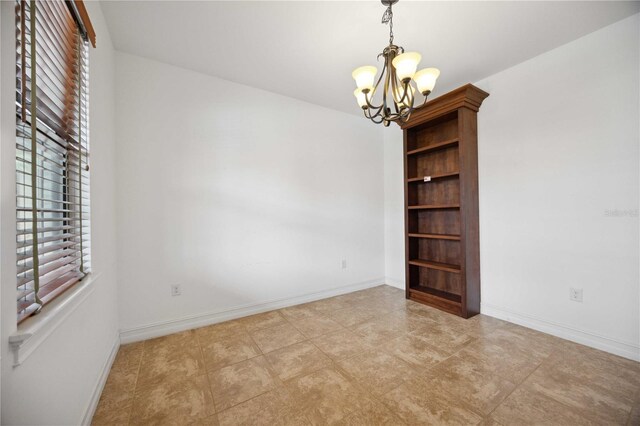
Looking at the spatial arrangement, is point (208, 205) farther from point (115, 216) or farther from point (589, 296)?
point (589, 296)

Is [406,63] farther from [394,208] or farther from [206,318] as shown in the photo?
[206,318]

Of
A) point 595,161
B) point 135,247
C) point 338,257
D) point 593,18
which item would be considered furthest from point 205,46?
point 595,161

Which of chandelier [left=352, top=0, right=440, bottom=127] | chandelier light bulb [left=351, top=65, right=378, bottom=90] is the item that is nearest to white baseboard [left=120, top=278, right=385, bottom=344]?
chandelier [left=352, top=0, right=440, bottom=127]

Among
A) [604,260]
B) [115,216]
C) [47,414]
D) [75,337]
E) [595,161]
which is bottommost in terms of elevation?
[47,414]

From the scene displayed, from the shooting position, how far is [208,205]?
2.62 m

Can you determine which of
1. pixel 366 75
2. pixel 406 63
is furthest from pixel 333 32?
pixel 406 63

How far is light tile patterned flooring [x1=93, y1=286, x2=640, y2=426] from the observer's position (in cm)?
143

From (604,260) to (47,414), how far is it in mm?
3569

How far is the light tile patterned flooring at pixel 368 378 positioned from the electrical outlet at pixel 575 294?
1.28ft

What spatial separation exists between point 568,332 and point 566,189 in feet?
4.19

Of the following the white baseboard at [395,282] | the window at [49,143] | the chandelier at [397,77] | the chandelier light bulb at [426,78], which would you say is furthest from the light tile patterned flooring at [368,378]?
the chandelier light bulb at [426,78]

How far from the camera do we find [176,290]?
2.46 m

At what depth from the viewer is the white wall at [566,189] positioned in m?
1.97

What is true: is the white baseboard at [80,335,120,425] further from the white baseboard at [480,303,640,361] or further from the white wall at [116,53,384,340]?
the white baseboard at [480,303,640,361]
